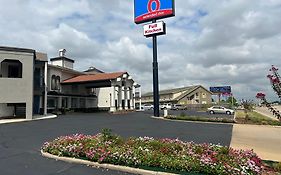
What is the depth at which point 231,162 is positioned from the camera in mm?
7625

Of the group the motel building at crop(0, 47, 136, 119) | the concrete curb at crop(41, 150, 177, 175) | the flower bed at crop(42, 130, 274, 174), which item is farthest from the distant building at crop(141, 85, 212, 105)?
the concrete curb at crop(41, 150, 177, 175)

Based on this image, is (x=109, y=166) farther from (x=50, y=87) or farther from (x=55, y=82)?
(x=55, y=82)

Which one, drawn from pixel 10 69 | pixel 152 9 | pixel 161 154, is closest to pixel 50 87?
pixel 10 69

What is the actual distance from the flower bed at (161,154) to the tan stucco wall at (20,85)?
20.4 meters

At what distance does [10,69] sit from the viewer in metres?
32.8

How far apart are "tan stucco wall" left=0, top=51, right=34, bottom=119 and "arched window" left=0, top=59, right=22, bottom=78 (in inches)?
116

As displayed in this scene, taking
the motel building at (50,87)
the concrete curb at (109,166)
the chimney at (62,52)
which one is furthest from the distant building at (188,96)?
the concrete curb at (109,166)

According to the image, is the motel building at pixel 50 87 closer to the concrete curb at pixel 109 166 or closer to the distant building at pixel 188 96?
the concrete curb at pixel 109 166

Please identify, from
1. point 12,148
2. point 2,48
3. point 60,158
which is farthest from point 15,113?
point 60,158

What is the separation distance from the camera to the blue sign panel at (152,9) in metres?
32.8

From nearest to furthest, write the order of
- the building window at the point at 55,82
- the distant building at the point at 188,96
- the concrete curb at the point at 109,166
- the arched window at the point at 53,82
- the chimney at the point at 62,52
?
the concrete curb at the point at 109,166
the arched window at the point at 53,82
the building window at the point at 55,82
the chimney at the point at 62,52
the distant building at the point at 188,96

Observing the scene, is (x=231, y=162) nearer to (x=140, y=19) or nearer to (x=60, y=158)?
(x=60, y=158)

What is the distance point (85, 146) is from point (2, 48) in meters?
23.4

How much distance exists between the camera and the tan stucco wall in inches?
1128
